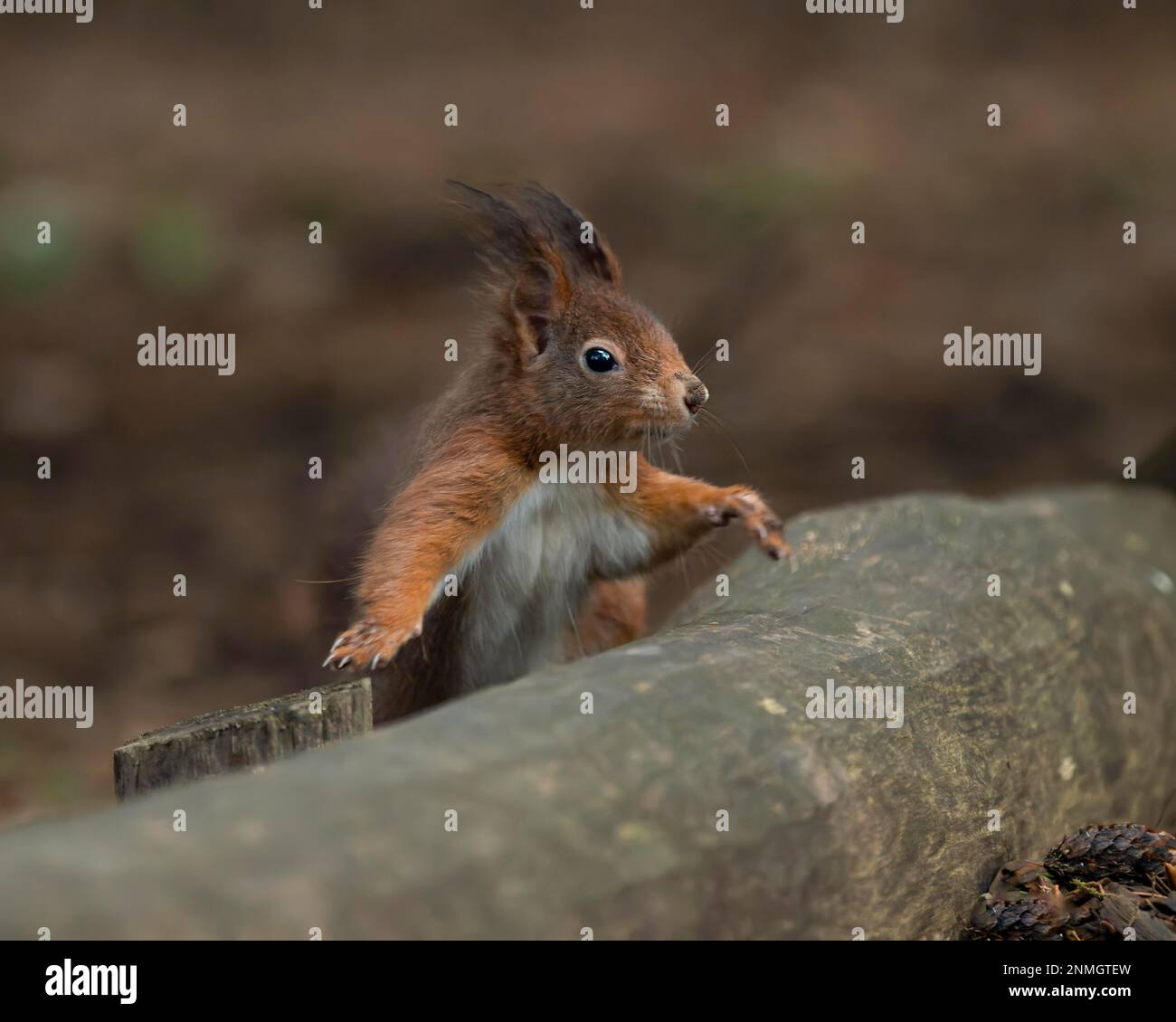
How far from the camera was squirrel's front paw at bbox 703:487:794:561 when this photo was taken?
11.6ft

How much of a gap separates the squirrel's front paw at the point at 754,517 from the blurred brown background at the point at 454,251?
2045 mm

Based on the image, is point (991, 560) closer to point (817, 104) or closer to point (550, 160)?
point (550, 160)

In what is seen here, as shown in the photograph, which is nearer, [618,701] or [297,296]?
[618,701]

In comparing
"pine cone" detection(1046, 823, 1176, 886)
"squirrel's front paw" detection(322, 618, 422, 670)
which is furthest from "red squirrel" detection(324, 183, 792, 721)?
"pine cone" detection(1046, 823, 1176, 886)

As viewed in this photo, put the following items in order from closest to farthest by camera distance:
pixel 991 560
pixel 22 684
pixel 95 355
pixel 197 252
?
pixel 991 560 < pixel 22 684 < pixel 95 355 < pixel 197 252

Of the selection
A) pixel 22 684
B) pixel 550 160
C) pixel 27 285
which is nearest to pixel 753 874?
pixel 22 684

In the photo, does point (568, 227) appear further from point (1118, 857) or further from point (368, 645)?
point (1118, 857)

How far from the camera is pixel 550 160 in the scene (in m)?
10.1

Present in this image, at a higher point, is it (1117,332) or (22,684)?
(1117,332)

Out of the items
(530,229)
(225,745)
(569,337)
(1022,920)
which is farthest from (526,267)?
(1022,920)

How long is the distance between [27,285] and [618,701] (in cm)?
746

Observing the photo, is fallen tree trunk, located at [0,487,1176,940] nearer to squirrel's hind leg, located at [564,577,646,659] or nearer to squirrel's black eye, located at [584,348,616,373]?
squirrel's hind leg, located at [564,577,646,659]

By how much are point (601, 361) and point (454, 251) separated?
19.7 feet

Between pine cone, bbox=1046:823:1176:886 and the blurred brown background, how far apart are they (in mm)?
2874
